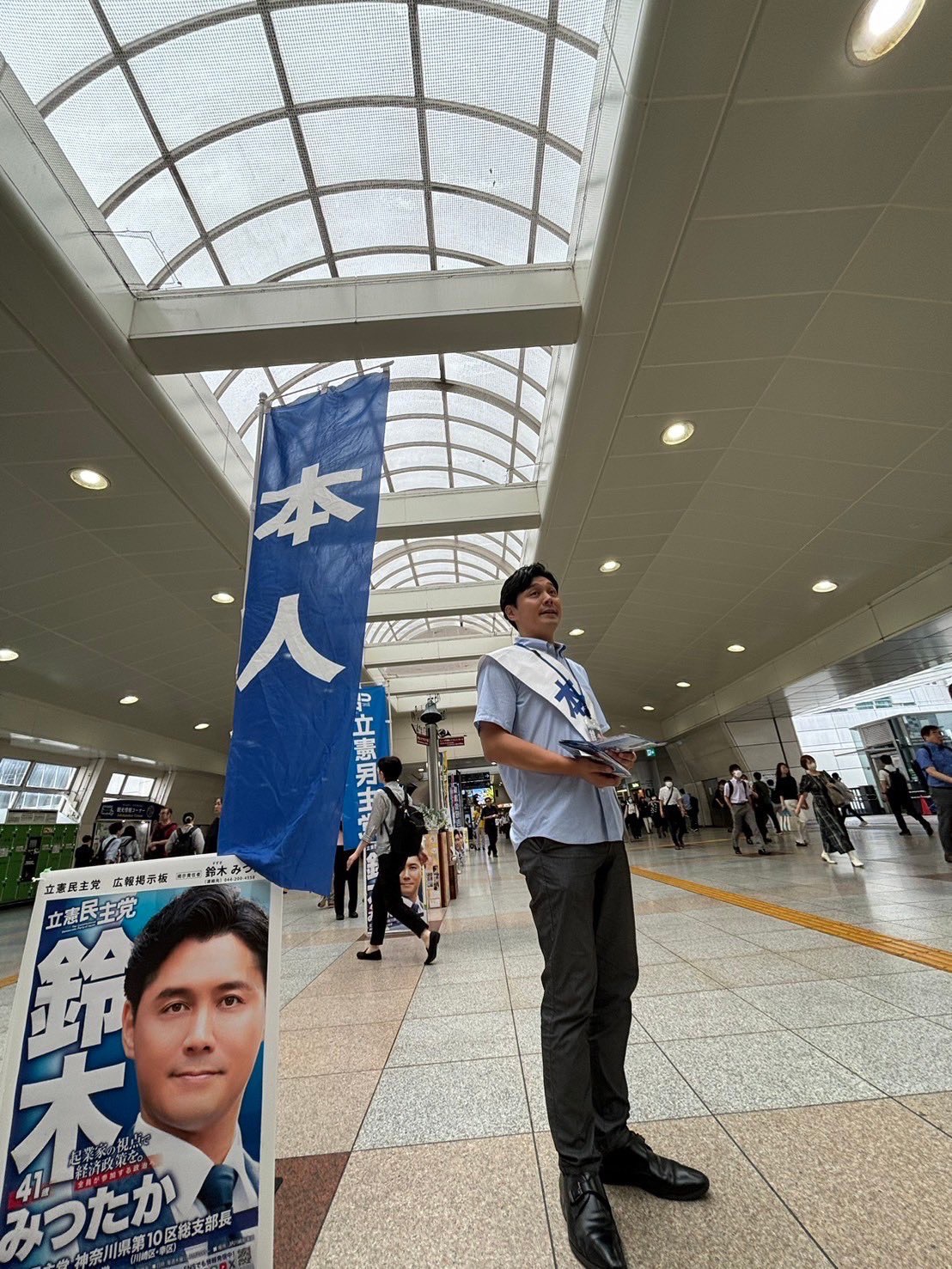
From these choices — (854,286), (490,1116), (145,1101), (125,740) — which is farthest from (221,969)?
(125,740)

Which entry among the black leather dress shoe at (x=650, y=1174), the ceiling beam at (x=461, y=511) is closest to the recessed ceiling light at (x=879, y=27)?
the black leather dress shoe at (x=650, y=1174)

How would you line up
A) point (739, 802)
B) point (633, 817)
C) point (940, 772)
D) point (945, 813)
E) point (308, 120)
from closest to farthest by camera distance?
point (308, 120) < point (940, 772) < point (945, 813) < point (739, 802) < point (633, 817)

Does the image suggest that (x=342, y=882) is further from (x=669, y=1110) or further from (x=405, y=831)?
(x=669, y=1110)

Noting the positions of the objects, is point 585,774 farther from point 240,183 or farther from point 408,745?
point 408,745

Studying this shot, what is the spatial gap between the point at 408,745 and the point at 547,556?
659 inches

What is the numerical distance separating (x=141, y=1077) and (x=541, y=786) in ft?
4.07

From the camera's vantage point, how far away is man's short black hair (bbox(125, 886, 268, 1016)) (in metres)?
1.40

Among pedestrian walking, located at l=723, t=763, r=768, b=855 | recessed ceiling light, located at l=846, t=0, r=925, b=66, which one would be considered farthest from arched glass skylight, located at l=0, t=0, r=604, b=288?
pedestrian walking, located at l=723, t=763, r=768, b=855

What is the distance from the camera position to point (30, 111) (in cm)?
416

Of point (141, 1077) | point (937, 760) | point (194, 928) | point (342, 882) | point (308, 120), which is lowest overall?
point (141, 1077)

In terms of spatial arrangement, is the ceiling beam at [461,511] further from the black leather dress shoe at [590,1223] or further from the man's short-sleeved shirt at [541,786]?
the black leather dress shoe at [590,1223]

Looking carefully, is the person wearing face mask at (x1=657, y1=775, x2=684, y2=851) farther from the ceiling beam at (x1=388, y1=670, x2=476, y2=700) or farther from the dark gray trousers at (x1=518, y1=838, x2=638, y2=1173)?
the dark gray trousers at (x1=518, y1=838, x2=638, y2=1173)

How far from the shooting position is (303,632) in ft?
6.32

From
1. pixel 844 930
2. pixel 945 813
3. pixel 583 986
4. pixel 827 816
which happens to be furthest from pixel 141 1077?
pixel 827 816
